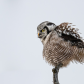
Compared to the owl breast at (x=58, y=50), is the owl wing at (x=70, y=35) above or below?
above

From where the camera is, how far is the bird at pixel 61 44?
129cm

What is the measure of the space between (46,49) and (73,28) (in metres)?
0.24

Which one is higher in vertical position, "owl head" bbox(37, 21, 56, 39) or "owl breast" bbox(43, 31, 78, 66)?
"owl head" bbox(37, 21, 56, 39)

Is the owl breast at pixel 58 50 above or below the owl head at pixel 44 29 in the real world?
below

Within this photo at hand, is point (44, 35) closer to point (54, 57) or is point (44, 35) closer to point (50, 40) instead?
point (50, 40)

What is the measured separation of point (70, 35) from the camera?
4.35 feet

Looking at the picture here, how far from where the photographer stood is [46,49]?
1330 mm

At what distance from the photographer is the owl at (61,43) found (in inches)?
50.8

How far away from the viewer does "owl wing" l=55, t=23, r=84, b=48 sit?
4.33 feet

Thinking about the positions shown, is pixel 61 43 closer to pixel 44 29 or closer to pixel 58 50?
pixel 58 50

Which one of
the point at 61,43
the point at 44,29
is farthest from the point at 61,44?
the point at 44,29

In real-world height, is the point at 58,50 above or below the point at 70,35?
below

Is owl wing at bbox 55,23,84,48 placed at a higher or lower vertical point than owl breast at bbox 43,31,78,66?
higher

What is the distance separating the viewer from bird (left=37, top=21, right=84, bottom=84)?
129cm
